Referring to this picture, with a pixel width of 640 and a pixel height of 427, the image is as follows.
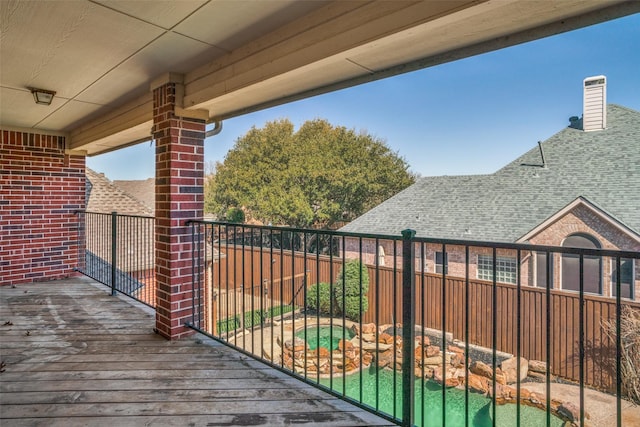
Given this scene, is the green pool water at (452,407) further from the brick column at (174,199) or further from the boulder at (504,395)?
the brick column at (174,199)

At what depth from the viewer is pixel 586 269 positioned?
10109 mm

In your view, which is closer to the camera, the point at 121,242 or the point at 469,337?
the point at 469,337

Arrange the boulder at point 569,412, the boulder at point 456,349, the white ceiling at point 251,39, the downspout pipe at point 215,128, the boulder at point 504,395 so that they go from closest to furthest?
the white ceiling at point 251,39, the downspout pipe at point 215,128, the boulder at point 569,412, the boulder at point 504,395, the boulder at point 456,349

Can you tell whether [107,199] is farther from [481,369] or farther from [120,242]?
[481,369]

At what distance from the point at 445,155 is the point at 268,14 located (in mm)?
26097

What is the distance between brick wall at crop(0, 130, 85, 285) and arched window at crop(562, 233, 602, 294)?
1093 centimetres

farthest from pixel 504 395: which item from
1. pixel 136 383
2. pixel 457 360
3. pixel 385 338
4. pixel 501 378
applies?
pixel 136 383

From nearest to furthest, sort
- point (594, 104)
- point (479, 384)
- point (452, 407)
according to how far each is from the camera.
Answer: point (452, 407) < point (479, 384) < point (594, 104)

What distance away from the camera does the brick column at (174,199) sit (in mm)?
2686

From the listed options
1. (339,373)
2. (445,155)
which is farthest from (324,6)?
(445,155)

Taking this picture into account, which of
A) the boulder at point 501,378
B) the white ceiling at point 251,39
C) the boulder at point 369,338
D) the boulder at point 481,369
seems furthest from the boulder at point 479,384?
the white ceiling at point 251,39

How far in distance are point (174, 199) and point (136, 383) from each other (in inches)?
49.6

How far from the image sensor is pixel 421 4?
1.38 metres

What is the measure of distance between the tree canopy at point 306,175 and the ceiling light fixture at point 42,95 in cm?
1808
